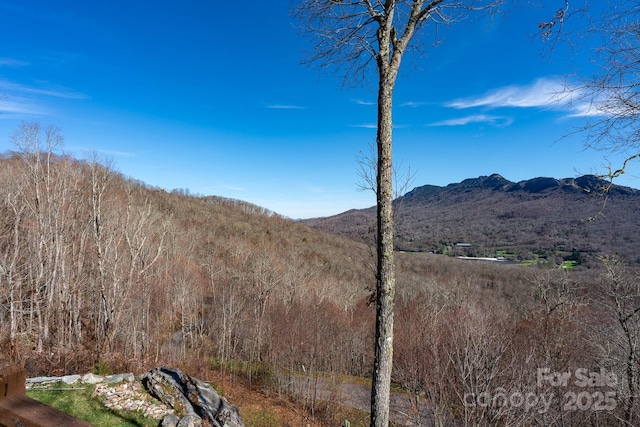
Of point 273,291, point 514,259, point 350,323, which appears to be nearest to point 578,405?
point 350,323

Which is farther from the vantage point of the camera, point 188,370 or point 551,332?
Result: point 188,370

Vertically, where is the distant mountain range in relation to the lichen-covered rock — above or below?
above

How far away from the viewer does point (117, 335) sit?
60.7 ft

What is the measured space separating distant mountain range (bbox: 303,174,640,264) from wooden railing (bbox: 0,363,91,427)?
431cm

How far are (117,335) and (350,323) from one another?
16.8 metres

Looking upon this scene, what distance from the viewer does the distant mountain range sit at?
124 ft

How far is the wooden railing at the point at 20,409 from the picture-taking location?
3.96ft

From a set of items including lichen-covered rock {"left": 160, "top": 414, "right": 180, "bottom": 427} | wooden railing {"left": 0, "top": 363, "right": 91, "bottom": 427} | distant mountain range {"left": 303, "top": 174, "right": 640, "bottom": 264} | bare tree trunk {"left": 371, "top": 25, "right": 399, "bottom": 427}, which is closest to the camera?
wooden railing {"left": 0, "top": 363, "right": 91, "bottom": 427}

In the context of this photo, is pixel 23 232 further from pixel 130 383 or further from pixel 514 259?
pixel 514 259

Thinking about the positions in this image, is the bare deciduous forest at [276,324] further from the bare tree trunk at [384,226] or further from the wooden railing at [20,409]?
the wooden railing at [20,409]

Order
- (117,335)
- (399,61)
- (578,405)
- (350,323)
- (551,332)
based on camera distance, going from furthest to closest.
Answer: (350,323)
(117,335)
(551,332)
(578,405)
(399,61)

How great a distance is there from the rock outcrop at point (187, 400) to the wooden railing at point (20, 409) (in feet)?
30.3

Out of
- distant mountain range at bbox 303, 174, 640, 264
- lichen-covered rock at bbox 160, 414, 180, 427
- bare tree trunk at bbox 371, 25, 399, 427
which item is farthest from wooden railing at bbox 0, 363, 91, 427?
lichen-covered rock at bbox 160, 414, 180, 427

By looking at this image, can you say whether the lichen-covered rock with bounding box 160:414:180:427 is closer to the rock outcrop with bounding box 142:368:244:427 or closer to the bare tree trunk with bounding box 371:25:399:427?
the rock outcrop with bounding box 142:368:244:427
